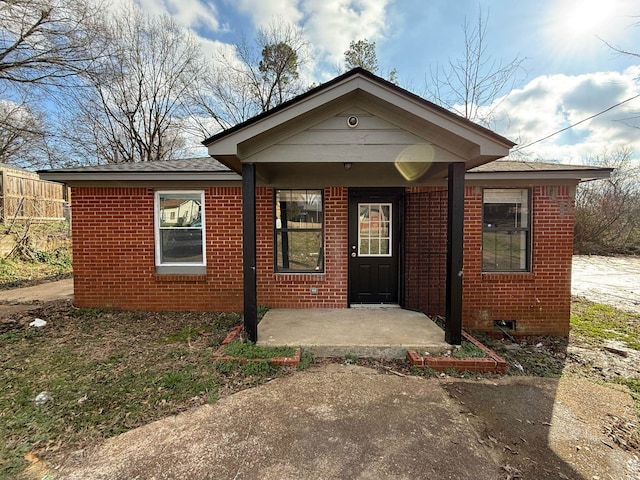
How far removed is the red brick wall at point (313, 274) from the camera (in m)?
6.00

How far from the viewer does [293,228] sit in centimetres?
612

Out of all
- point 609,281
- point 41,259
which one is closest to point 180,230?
point 41,259

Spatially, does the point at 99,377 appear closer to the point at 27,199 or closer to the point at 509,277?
the point at 509,277

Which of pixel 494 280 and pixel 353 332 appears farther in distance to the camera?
pixel 494 280

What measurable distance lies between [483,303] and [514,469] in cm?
398

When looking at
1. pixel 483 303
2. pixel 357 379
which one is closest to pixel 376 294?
pixel 483 303

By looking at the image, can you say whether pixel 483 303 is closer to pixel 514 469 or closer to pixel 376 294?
pixel 376 294

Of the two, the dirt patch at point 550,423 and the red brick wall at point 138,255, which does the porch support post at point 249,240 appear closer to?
the red brick wall at point 138,255

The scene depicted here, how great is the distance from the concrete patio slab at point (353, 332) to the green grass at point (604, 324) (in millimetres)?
3516

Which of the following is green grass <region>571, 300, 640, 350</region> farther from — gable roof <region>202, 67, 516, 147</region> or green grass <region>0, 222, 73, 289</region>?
green grass <region>0, 222, 73, 289</region>

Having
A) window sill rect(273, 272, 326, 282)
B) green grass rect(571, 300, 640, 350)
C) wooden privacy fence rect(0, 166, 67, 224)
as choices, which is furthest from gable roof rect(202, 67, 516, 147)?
wooden privacy fence rect(0, 166, 67, 224)

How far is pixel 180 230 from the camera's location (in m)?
6.16

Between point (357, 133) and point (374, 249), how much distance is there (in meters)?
2.74

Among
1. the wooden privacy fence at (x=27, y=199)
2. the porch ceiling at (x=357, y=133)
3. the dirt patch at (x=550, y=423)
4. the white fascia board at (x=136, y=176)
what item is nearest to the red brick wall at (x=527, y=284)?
the dirt patch at (x=550, y=423)
